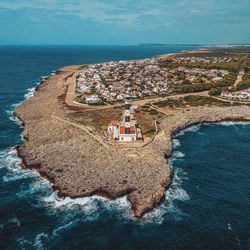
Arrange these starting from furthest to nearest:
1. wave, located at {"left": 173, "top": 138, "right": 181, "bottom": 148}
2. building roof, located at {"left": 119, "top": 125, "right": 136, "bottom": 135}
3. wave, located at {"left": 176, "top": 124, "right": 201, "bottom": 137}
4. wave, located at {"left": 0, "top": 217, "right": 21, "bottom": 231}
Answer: wave, located at {"left": 176, "top": 124, "right": 201, "bottom": 137} → wave, located at {"left": 173, "top": 138, "right": 181, "bottom": 148} → building roof, located at {"left": 119, "top": 125, "right": 136, "bottom": 135} → wave, located at {"left": 0, "top": 217, "right": 21, "bottom": 231}

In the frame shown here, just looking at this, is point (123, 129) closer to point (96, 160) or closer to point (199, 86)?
point (96, 160)

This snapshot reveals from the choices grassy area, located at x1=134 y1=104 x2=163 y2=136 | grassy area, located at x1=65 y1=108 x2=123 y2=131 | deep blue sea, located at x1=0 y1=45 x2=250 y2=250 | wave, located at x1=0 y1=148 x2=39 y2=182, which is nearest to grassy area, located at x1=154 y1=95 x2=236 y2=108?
grassy area, located at x1=134 y1=104 x2=163 y2=136

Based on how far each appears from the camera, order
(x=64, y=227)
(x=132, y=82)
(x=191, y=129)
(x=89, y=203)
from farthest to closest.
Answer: (x=132, y=82), (x=191, y=129), (x=89, y=203), (x=64, y=227)

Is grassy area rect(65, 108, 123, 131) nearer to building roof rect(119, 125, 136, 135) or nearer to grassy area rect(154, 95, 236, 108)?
building roof rect(119, 125, 136, 135)

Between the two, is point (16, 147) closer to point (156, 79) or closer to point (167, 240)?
point (167, 240)

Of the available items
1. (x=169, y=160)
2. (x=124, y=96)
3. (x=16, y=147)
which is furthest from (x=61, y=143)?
(x=124, y=96)

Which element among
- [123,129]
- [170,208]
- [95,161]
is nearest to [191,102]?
[123,129]
